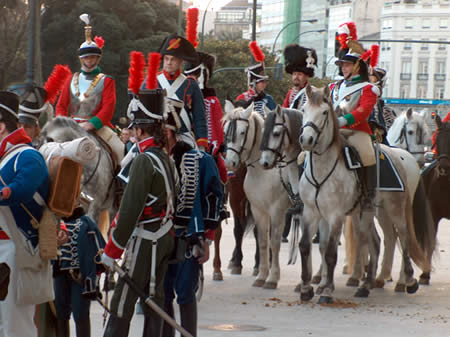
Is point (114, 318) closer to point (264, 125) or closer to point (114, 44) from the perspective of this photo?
point (264, 125)

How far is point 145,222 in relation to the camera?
6.83 meters

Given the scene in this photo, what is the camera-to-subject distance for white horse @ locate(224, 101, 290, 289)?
1284 cm

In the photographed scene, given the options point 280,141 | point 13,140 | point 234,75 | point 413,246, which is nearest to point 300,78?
point 280,141

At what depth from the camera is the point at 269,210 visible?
12.9m

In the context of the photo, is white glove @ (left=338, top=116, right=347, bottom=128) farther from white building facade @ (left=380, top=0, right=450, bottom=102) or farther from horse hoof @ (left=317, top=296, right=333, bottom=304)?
white building facade @ (left=380, top=0, right=450, bottom=102)

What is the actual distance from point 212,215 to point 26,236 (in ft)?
6.95

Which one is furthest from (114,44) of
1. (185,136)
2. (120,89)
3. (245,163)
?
(185,136)

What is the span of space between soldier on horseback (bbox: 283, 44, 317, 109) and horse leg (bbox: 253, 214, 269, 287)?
1.74m

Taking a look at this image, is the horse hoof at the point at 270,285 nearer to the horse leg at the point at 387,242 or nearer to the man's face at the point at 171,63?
the horse leg at the point at 387,242

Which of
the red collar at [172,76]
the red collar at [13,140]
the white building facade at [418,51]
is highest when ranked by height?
the white building facade at [418,51]

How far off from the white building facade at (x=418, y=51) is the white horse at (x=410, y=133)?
126m

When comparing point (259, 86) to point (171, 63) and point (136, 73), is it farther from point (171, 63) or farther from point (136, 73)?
point (136, 73)

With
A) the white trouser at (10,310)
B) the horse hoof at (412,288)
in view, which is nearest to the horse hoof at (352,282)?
the horse hoof at (412,288)

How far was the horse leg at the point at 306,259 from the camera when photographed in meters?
11.6
